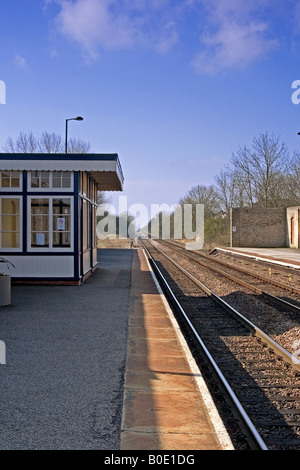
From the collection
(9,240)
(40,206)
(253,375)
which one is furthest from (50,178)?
(253,375)

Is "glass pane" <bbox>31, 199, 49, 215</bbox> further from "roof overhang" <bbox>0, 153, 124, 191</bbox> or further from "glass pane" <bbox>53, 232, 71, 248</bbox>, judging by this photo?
"roof overhang" <bbox>0, 153, 124, 191</bbox>

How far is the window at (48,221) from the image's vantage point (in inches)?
523

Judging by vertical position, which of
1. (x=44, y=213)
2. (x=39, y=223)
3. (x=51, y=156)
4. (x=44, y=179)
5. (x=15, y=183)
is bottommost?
(x=39, y=223)

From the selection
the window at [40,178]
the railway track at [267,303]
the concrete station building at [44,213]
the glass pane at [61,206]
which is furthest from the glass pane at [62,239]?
the railway track at [267,303]

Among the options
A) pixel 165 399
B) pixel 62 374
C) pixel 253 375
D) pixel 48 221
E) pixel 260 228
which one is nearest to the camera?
pixel 165 399

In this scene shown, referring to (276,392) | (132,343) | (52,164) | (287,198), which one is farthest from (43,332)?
(287,198)

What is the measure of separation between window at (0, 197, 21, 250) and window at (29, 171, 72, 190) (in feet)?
2.29

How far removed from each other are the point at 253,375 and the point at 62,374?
8.02ft

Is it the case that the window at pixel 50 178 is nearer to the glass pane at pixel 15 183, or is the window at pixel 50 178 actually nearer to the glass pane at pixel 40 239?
the glass pane at pixel 15 183

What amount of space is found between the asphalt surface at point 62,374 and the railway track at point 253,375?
3.93 ft

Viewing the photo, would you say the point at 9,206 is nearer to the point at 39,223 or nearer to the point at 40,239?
the point at 39,223

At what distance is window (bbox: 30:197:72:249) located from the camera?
13273mm

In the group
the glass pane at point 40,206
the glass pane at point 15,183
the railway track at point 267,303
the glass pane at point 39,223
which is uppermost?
the glass pane at point 15,183

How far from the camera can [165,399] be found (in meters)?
4.81
